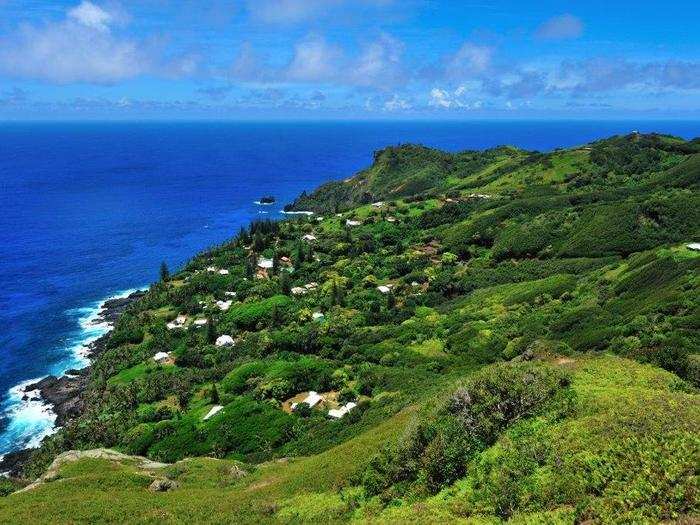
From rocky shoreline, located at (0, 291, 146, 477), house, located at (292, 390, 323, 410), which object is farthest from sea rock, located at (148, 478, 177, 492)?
rocky shoreline, located at (0, 291, 146, 477)

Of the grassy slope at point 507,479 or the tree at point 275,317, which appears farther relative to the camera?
the tree at point 275,317

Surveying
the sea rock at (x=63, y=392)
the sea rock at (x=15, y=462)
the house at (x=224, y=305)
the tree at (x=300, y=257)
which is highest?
the tree at (x=300, y=257)

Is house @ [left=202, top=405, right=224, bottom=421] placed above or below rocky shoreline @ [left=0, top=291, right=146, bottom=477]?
above

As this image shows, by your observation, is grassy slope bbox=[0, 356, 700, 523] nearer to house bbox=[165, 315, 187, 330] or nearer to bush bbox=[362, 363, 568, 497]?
bush bbox=[362, 363, 568, 497]

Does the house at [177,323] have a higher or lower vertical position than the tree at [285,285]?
lower

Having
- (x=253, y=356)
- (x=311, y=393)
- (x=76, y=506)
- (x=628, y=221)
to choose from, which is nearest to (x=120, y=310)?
(x=253, y=356)

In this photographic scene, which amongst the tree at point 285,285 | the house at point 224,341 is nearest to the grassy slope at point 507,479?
the house at point 224,341

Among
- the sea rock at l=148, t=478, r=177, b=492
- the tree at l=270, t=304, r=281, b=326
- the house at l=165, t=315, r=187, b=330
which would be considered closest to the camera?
the sea rock at l=148, t=478, r=177, b=492

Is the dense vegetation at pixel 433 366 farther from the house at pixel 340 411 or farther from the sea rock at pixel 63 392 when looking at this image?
the sea rock at pixel 63 392
